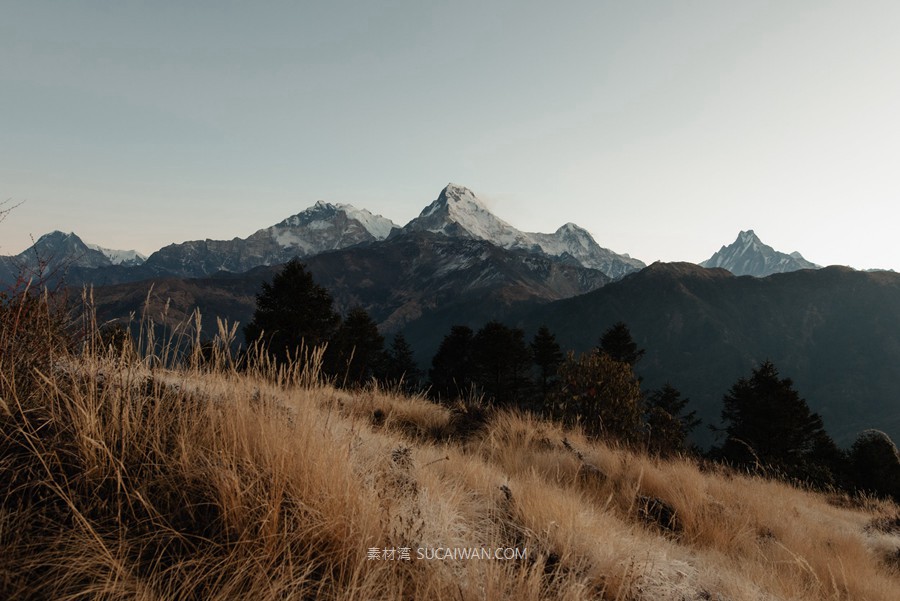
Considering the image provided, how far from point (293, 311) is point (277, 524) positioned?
35.9 m

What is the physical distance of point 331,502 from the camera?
2.44 m

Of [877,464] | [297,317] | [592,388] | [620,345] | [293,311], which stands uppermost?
[293,311]

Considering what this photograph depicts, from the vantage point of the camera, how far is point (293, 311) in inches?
1417

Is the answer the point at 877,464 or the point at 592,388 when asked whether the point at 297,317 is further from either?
the point at 877,464

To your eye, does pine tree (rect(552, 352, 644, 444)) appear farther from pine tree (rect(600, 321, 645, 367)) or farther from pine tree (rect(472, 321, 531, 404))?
pine tree (rect(600, 321, 645, 367))

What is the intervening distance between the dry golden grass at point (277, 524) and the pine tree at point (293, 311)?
32922 mm

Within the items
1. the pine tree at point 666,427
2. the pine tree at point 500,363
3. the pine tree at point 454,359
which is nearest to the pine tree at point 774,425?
the pine tree at point 666,427

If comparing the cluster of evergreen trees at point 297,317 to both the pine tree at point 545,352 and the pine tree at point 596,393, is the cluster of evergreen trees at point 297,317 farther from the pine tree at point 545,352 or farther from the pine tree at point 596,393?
the pine tree at point 596,393

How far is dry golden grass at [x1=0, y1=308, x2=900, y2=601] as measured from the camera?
199cm

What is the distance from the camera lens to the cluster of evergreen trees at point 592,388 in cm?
1545

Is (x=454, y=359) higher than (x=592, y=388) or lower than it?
lower

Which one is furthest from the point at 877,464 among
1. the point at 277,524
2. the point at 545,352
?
the point at 277,524

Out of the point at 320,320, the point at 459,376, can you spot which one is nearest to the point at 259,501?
the point at 320,320

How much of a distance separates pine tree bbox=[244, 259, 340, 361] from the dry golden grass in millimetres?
32922
